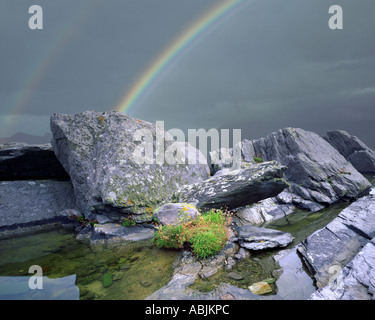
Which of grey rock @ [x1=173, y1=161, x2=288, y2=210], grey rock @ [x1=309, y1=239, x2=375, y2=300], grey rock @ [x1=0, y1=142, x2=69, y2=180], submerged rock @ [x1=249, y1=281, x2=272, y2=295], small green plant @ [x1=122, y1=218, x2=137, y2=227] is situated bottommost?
small green plant @ [x1=122, y1=218, x2=137, y2=227]

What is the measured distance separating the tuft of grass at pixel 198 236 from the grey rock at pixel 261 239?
0.77 metres

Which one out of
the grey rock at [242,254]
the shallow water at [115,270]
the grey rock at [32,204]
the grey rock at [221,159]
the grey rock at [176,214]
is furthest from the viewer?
the grey rock at [221,159]

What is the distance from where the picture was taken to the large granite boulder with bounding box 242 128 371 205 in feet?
55.6

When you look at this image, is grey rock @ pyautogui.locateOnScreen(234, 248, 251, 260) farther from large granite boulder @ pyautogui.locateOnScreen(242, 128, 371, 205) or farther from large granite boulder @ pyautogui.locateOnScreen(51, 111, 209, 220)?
large granite boulder @ pyautogui.locateOnScreen(242, 128, 371, 205)

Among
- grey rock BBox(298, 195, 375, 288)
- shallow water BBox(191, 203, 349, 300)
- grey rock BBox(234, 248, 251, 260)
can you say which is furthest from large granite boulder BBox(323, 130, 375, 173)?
grey rock BBox(234, 248, 251, 260)

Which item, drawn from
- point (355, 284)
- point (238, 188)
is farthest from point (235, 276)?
point (238, 188)

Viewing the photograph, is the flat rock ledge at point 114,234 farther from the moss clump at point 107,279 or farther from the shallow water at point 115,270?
the moss clump at point 107,279

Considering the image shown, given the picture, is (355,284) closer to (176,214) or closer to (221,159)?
(176,214)

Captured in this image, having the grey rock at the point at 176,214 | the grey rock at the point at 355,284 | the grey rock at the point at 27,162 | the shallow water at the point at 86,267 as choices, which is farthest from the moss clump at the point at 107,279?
the grey rock at the point at 27,162

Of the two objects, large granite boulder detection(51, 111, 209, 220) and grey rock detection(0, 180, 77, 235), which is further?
grey rock detection(0, 180, 77, 235)

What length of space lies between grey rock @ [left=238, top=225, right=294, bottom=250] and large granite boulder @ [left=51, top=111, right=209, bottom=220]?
5.65 meters

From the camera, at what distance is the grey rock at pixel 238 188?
1141cm
